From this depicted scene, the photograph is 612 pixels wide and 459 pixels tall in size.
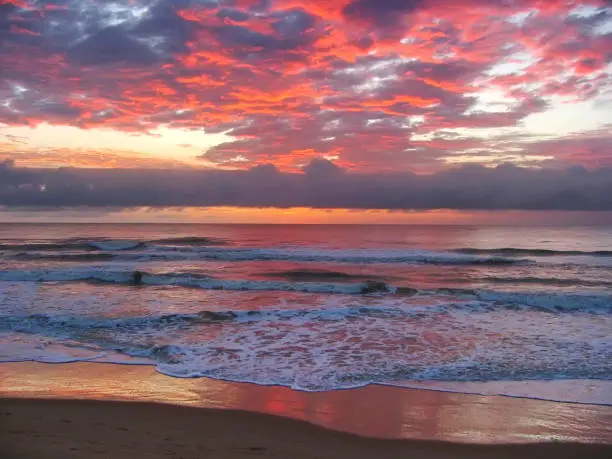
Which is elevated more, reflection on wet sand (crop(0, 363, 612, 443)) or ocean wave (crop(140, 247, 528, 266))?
reflection on wet sand (crop(0, 363, 612, 443))

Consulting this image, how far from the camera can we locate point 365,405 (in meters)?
5.98

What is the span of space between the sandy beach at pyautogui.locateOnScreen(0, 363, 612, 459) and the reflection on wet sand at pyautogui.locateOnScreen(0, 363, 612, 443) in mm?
13

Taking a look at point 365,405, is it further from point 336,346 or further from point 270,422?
point 336,346

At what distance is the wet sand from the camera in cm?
452

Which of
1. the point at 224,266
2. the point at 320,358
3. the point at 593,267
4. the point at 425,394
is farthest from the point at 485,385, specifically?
the point at 593,267

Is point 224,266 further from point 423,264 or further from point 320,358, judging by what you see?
point 320,358

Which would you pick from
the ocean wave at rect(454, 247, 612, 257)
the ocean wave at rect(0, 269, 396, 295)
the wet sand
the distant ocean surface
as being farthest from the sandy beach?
the ocean wave at rect(454, 247, 612, 257)

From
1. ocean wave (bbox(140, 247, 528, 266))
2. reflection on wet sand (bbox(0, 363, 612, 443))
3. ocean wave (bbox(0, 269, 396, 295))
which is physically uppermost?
reflection on wet sand (bbox(0, 363, 612, 443))

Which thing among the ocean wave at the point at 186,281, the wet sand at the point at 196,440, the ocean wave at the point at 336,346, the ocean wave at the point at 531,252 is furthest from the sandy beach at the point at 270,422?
the ocean wave at the point at 531,252

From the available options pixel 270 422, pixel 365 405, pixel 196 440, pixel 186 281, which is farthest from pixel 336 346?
pixel 186 281

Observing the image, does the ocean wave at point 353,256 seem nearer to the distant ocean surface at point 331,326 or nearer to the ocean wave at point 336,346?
the distant ocean surface at point 331,326

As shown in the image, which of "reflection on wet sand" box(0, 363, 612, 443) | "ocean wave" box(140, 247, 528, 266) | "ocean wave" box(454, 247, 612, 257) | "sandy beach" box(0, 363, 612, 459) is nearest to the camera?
"sandy beach" box(0, 363, 612, 459)

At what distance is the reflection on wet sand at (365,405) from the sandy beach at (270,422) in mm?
13

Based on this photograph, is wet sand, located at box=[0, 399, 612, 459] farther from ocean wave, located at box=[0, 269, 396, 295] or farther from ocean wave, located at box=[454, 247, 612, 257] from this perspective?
ocean wave, located at box=[454, 247, 612, 257]
